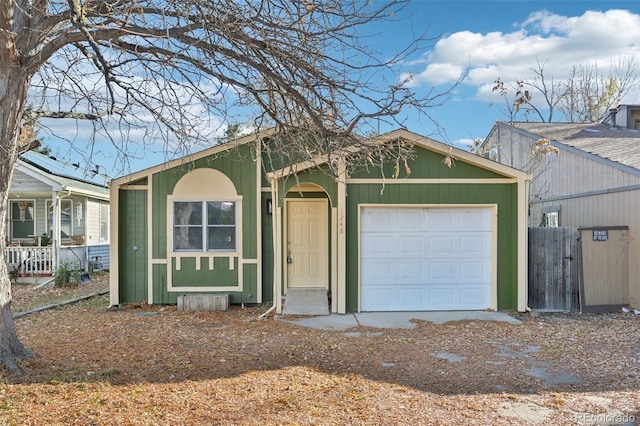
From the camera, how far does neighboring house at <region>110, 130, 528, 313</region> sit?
32.1 feet

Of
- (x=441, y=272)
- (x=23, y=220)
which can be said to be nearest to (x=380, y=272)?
(x=441, y=272)

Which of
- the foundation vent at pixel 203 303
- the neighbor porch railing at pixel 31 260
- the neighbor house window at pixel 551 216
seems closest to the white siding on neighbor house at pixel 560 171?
the neighbor house window at pixel 551 216

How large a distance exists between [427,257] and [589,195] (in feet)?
16.1

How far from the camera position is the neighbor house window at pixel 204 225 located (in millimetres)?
10828

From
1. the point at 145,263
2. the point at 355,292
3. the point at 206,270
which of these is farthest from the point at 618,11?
the point at 145,263

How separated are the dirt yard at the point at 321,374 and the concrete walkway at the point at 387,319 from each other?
1.06ft

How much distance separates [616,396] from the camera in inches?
203

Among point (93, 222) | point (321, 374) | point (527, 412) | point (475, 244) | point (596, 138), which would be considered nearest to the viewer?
point (527, 412)

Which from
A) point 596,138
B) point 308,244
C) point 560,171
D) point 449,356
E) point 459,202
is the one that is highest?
point 596,138

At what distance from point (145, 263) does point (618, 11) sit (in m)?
13.0

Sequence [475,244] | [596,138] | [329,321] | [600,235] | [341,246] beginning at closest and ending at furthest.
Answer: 1. [329,321]
2. [341,246]
3. [475,244]
4. [600,235]
5. [596,138]

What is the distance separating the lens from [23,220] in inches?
657

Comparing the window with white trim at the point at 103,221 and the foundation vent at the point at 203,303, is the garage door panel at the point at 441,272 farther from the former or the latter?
the window with white trim at the point at 103,221

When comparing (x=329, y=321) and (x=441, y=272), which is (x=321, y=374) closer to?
(x=329, y=321)
